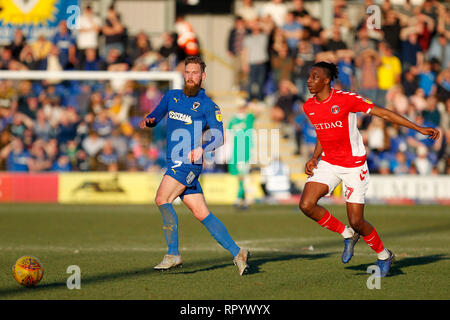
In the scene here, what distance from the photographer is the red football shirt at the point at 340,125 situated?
7.85m

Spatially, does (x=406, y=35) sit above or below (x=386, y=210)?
above

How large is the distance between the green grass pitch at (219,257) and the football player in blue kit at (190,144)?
462mm

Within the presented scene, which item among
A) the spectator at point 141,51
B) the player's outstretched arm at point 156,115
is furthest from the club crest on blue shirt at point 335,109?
the spectator at point 141,51

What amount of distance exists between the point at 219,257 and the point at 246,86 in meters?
11.7

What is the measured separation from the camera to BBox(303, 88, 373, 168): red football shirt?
25.7 feet

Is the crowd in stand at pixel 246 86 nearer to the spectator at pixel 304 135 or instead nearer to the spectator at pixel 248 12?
the spectator at pixel 304 135

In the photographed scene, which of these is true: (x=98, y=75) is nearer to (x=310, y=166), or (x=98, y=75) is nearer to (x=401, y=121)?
(x=310, y=166)

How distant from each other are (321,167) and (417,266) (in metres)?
1.55

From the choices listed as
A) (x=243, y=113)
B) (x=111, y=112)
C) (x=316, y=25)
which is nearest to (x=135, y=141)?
(x=111, y=112)

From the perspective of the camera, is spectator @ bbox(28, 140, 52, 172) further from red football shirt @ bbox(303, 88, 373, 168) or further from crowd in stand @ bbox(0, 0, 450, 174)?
red football shirt @ bbox(303, 88, 373, 168)

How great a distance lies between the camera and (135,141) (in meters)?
18.9

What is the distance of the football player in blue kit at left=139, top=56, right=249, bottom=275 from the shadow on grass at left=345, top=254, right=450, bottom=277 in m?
1.36

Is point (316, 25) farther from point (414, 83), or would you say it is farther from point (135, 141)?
point (135, 141)
